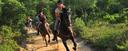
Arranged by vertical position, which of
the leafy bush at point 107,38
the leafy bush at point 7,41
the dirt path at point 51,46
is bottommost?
the dirt path at point 51,46

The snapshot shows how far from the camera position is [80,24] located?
74.4 feet

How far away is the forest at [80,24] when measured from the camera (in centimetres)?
1538

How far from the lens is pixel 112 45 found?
596 inches

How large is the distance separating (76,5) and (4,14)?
9120mm

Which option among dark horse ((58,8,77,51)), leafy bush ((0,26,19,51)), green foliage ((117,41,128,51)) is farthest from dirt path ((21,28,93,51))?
green foliage ((117,41,128,51))

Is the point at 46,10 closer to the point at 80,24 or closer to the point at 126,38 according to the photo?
the point at 80,24

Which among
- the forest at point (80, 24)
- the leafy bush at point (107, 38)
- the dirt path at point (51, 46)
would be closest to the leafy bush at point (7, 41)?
the forest at point (80, 24)

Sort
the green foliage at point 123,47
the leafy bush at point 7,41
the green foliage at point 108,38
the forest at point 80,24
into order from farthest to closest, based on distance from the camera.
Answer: the forest at point 80,24
the green foliage at point 108,38
the leafy bush at point 7,41
the green foliage at point 123,47

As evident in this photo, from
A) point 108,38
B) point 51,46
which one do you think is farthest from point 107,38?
point 51,46

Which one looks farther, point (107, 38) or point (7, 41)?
point (107, 38)

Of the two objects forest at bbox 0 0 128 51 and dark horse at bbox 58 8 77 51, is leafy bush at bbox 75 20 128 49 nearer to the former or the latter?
forest at bbox 0 0 128 51

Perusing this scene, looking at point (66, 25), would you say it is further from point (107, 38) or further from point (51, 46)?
point (51, 46)

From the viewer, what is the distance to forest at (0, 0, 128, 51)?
15.4 metres

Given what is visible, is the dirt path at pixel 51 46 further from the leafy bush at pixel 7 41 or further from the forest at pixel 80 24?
the leafy bush at pixel 7 41
